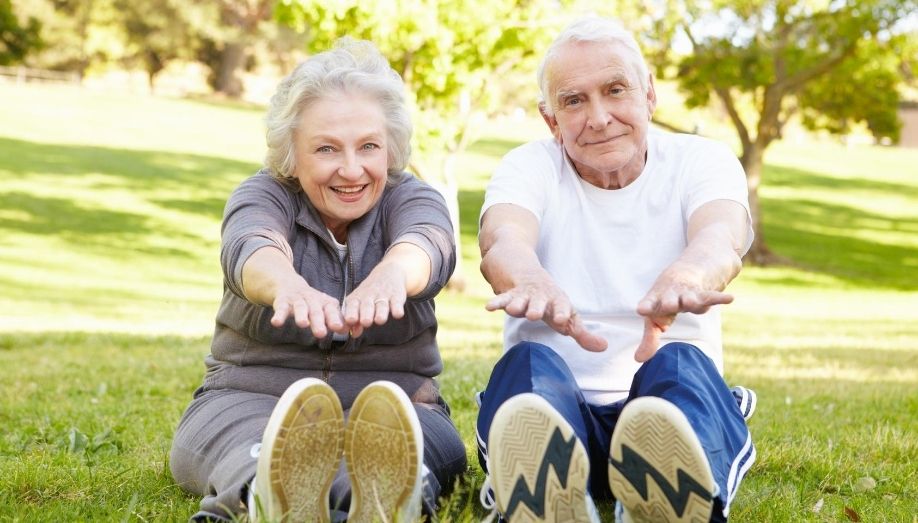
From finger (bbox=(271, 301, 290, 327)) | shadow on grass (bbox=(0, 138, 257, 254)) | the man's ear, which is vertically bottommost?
shadow on grass (bbox=(0, 138, 257, 254))

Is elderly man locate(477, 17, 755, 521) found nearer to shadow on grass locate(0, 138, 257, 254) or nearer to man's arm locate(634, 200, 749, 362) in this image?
man's arm locate(634, 200, 749, 362)

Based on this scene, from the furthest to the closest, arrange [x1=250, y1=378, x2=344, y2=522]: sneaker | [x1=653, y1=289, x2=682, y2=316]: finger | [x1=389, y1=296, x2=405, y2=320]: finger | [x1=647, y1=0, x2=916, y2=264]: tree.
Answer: [x1=647, y1=0, x2=916, y2=264]: tree → [x1=389, y1=296, x2=405, y2=320]: finger → [x1=653, y1=289, x2=682, y2=316]: finger → [x1=250, y1=378, x2=344, y2=522]: sneaker

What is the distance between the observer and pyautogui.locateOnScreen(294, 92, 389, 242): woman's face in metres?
3.34

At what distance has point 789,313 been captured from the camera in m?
16.9

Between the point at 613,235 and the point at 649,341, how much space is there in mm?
542

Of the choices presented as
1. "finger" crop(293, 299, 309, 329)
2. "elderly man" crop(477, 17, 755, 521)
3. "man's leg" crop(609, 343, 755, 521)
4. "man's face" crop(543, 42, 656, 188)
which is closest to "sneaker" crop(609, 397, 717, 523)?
"man's leg" crop(609, 343, 755, 521)

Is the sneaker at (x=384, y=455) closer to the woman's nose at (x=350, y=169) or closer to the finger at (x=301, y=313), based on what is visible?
the finger at (x=301, y=313)

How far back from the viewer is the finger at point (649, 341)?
291 cm

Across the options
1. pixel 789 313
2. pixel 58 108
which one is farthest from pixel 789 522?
pixel 58 108

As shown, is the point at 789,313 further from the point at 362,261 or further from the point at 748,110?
the point at 748,110

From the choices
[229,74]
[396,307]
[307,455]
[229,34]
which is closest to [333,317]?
[396,307]

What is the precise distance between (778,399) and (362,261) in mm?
3431

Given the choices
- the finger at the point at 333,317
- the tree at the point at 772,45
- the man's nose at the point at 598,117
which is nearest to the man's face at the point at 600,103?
the man's nose at the point at 598,117

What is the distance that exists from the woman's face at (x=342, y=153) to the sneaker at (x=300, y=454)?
0.91 meters
